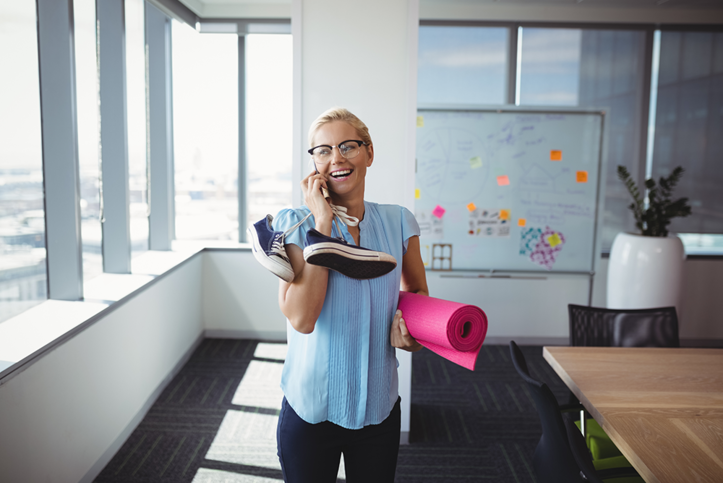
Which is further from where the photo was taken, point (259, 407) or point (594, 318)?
point (259, 407)

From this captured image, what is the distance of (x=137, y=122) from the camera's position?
3.31 m

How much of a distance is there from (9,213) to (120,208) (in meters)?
0.84

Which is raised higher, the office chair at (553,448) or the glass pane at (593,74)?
the glass pane at (593,74)

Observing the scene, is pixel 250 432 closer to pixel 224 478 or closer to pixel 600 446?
pixel 224 478

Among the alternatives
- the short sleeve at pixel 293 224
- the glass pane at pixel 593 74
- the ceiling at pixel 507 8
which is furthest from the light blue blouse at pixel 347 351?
the glass pane at pixel 593 74

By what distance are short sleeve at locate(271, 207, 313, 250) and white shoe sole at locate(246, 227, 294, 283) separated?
75 millimetres

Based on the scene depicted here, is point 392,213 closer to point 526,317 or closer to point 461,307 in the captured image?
point 461,307

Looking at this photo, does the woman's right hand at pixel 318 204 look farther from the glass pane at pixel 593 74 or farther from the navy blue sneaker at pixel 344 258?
the glass pane at pixel 593 74

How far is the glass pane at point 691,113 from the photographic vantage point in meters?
3.99

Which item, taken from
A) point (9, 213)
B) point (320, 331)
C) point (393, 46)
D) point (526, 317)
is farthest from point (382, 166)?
point (526, 317)

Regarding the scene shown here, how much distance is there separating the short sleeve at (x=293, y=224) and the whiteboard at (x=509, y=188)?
2.78 m

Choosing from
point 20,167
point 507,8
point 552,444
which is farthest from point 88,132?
point 507,8

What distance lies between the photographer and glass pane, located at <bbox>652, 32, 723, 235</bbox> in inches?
157

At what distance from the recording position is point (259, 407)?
2842mm
